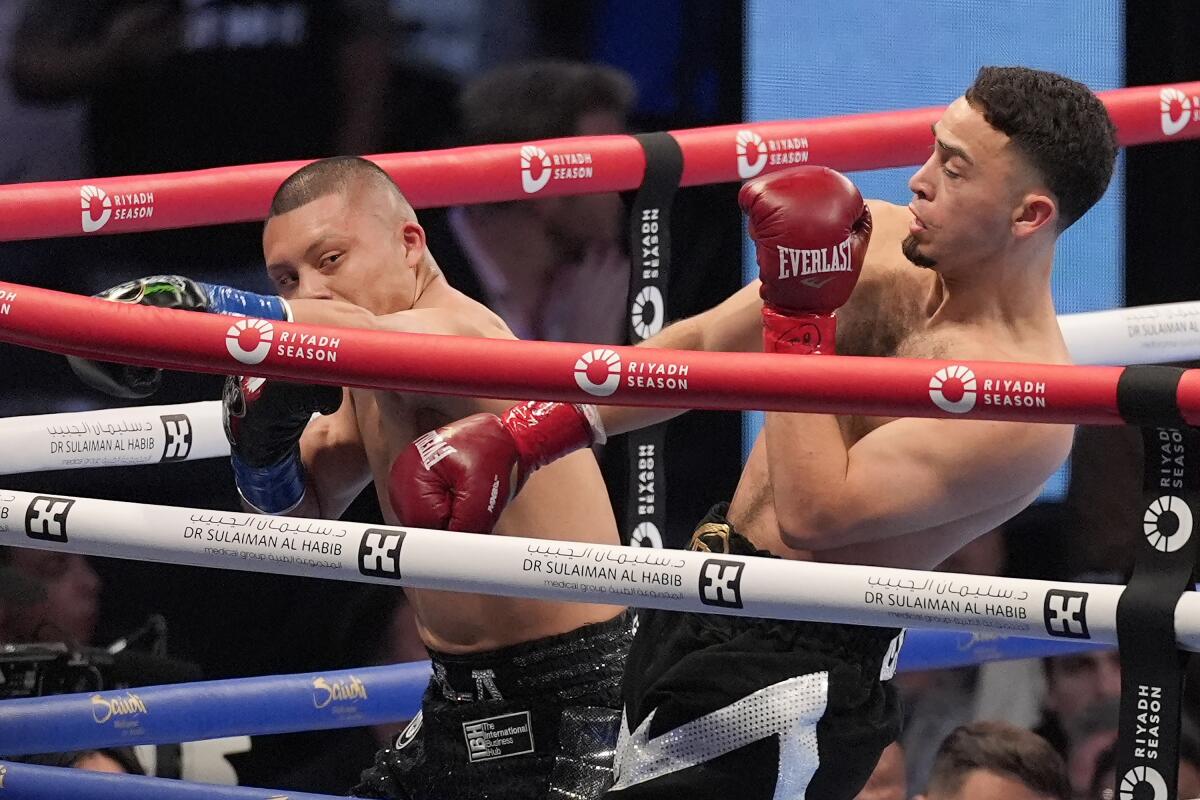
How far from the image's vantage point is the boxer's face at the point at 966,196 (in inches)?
85.5

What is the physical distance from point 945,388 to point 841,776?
26.0 inches

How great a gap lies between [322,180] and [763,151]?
0.72 meters

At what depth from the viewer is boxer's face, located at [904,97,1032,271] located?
217 centimetres

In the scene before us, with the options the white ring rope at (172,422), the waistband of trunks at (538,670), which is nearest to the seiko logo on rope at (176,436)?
the white ring rope at (172,422)

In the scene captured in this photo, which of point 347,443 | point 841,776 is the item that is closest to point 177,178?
point 347,443

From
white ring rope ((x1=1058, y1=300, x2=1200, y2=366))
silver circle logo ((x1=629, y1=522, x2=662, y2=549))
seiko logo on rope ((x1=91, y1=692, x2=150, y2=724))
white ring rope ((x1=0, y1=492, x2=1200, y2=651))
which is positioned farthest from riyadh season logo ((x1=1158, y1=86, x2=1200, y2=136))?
seiko logo on rope ((x1=91, y1=692, x2=150, y2=724))

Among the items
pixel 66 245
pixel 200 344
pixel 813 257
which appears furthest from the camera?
pixel 66 245

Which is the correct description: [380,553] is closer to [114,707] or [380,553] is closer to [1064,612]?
[1064,612]

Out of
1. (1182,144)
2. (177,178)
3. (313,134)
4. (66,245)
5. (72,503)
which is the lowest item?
(72,503)

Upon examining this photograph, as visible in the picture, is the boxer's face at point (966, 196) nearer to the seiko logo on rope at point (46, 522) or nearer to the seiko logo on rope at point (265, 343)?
the seiko logo on rope at point (265, 343)

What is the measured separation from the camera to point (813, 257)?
205 centimetres

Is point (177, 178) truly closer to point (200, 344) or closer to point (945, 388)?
point (200, 344)

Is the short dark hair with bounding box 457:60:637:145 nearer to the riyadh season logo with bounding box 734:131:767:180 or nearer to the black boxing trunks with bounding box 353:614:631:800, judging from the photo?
the riyadh season logo with bounding box 734:131:767:180

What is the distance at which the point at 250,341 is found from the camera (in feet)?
5.97
